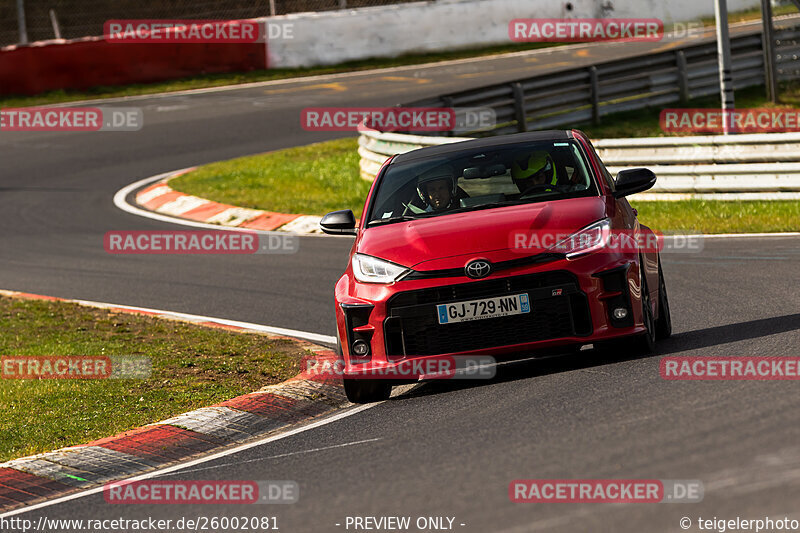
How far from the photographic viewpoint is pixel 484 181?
867 cm

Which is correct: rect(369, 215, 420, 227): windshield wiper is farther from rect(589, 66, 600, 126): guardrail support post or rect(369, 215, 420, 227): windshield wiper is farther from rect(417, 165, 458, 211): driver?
rect(589, 66, 600, 126): guardrail support post

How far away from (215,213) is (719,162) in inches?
301

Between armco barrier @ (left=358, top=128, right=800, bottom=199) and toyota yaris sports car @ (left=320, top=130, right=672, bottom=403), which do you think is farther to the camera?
armco barrier @ (left=358, top=128, right=800, bottom=199)

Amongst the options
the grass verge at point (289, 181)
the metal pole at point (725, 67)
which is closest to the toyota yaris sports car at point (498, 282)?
the grass verge at point (289, 181)

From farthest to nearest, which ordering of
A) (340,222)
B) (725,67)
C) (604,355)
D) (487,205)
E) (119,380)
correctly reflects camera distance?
(725,67) → (119,380) → (340,222) → (487,205) → (604,355)

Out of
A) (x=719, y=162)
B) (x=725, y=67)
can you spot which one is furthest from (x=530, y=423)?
(x=725, y=67)

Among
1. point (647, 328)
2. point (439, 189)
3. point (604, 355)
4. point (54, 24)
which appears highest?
point (54, 24)

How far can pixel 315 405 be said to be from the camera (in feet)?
27.2

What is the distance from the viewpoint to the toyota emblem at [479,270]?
7.58 metres

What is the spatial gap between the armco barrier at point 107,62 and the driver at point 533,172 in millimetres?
24337

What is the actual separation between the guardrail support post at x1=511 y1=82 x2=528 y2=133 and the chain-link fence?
1150 cm

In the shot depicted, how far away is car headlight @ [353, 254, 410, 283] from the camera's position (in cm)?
781

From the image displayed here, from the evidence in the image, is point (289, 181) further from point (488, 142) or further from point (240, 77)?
point (488, 142)

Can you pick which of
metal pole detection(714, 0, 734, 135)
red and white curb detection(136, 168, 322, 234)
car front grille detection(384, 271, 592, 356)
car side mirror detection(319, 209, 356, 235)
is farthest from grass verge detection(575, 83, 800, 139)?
car front grille detection(384, 271, 592, 356)
